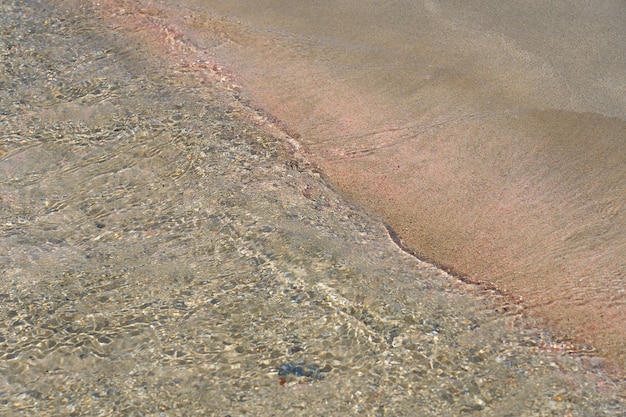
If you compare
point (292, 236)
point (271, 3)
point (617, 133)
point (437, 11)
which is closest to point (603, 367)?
point (292, 236)

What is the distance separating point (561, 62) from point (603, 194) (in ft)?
4.71

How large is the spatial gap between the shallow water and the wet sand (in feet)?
0.77

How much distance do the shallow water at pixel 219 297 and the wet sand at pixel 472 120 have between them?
24 cm

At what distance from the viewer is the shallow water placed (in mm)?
3283

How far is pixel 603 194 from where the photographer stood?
174 inches

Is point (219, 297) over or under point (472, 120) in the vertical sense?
under

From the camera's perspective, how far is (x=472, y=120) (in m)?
5.00

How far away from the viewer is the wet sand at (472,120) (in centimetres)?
404

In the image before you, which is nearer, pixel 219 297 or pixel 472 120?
pixel 219 297

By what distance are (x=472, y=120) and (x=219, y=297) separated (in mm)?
2243

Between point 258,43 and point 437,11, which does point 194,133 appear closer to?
point 258,43

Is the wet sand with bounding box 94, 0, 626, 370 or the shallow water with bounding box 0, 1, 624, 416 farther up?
the wet sand with bounding box 94, 0, 626, 370

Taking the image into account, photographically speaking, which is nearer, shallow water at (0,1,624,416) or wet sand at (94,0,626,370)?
shallow water at (0,1,624,416)

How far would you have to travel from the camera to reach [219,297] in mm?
3689
